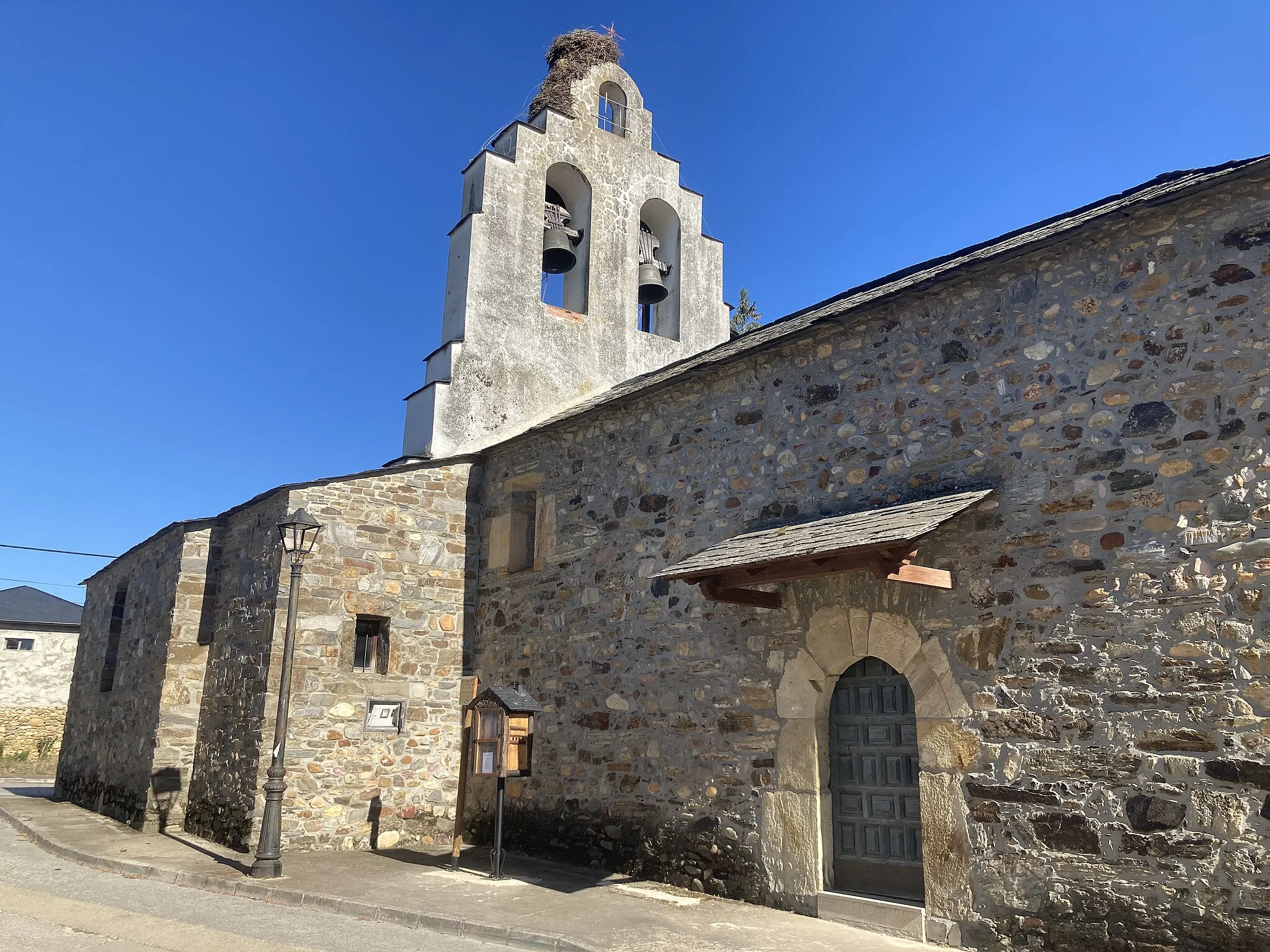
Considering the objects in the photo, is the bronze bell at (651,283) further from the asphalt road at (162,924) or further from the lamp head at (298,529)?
the asphalt road at (162,924)

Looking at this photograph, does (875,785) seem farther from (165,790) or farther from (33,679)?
(33,679)

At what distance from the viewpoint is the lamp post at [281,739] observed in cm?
760

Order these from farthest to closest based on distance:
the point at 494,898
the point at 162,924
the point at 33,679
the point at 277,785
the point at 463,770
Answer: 1. the point at 33,679
2. the point at 463,770
3. the point at 277,785
4. the point at 494,898
5. the point at 162,924

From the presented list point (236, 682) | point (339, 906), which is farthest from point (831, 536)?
point (236, 682)

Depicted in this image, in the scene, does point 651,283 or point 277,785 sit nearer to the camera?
point 277,785

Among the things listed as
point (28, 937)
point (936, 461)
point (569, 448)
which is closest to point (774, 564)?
point (936, 461)

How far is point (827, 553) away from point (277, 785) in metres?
5.22

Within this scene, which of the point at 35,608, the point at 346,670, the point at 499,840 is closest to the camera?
the point at 499,840

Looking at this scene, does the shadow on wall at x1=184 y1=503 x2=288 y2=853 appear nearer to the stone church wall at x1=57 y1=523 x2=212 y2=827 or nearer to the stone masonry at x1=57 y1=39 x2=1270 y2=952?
the stone masonry at x1=57 y1=39 x2=1270 y2=952

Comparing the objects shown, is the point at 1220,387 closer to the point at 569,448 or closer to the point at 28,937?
the point at 569,448

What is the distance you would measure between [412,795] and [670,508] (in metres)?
4.34

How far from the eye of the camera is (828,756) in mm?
6652

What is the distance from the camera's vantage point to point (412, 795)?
9.69 m

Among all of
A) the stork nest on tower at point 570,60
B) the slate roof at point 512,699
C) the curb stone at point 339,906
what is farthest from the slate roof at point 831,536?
the stork nest on tower at point 570,60
